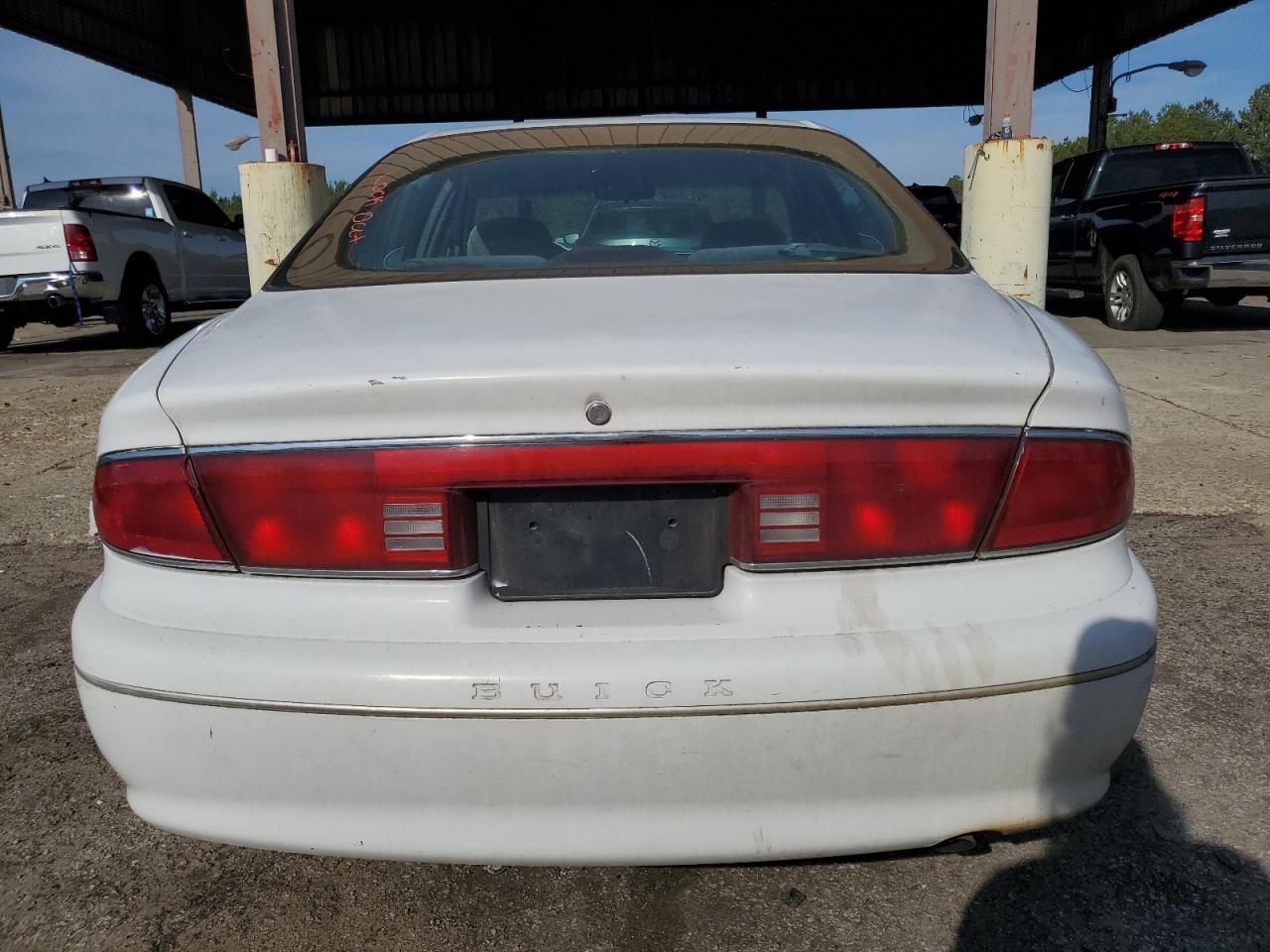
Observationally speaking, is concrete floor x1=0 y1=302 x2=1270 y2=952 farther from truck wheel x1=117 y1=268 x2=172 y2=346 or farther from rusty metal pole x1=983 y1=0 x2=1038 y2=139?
truck wheel x1=117 y1=268 x2=172 y2=346

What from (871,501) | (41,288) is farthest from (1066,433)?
(41,288)

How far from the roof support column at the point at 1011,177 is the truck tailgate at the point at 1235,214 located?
9.61 ft

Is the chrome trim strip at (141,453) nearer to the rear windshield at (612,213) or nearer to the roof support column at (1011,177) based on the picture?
the rear windshield at (612,213)

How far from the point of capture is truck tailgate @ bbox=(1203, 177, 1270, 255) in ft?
29.6

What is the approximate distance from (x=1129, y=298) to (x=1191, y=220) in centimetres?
120

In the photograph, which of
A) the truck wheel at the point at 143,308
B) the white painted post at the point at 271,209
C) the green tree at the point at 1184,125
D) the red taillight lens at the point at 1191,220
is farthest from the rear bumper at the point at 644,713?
the green tree at the point at 1184,125

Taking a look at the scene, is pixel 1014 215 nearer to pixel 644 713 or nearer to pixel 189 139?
pixel 644 713

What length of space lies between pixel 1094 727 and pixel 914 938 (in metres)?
0.57

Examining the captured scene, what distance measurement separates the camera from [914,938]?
1766 millimetres

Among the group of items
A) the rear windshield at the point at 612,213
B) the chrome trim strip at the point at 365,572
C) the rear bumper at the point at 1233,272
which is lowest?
the rear bumper at the point at 1233,272

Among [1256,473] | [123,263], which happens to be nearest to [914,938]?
[1256,473]

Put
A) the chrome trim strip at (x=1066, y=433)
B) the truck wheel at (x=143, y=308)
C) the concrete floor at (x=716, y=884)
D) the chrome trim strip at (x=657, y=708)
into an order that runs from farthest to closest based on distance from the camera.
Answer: the truck wheel at (x=143, y=308)
the concrete floor at (x=716, y=884)
the chrome trim strip at (x=1066, y=433)
the chrome trim strip at (x=657, y=708)

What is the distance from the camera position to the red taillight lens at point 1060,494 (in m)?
1.47

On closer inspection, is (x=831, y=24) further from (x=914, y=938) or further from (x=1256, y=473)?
(x=914, y=938)
